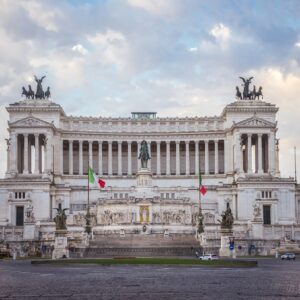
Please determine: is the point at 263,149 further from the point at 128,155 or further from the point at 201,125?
the point at 128,155

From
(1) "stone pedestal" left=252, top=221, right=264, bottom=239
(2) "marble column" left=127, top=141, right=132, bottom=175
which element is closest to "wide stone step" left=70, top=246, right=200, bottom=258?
(1) "stone pedestal" left=252, top=221, right=264, bottom=239

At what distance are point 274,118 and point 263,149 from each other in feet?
21.0

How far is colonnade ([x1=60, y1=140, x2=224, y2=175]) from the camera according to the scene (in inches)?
6117

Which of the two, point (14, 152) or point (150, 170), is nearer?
point (14, 152)

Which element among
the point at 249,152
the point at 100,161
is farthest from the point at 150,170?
the point at 249,152

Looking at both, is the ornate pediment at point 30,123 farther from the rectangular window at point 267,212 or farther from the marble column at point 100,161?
the rectangular window at point 267,212

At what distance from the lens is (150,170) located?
15300 cm

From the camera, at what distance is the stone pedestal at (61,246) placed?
95812 millimetres

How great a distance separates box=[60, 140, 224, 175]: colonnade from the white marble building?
0.20 m

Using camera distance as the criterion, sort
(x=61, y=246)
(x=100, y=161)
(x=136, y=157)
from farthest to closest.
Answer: (x=136, y=157)
(x=100, y=161)
(x=61, y=246)

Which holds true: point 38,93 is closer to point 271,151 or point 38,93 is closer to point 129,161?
point 129,161

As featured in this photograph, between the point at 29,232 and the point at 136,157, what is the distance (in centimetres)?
4978

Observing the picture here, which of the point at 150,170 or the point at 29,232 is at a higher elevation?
the point at 150,170

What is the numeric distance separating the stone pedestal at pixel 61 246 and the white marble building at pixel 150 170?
2139 cm
